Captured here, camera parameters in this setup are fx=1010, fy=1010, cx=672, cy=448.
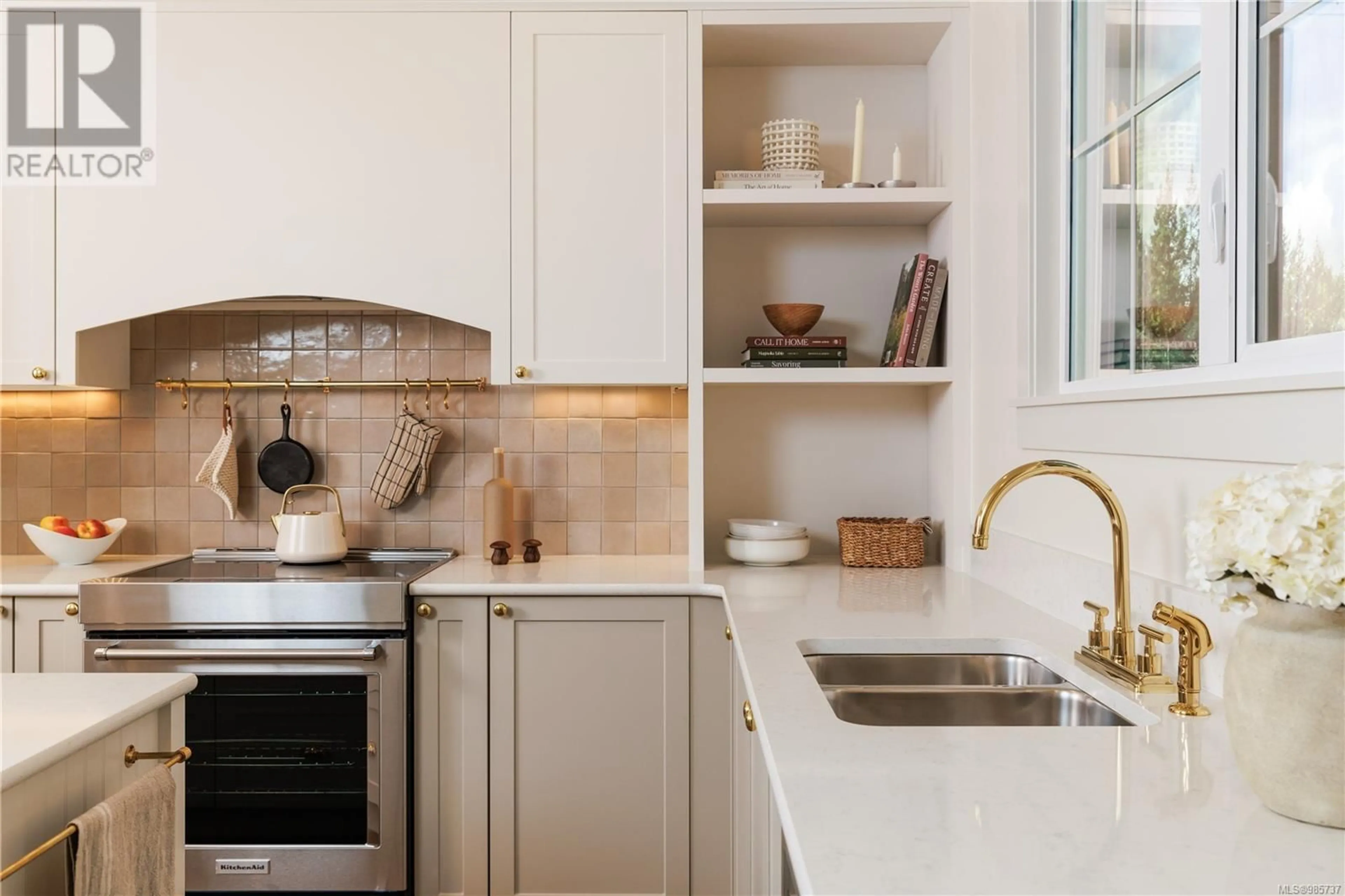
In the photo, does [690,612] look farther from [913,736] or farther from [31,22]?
[31,22]

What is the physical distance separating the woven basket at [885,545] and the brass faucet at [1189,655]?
1.35 metres

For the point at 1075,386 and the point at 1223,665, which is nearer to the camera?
the point at 1223,665

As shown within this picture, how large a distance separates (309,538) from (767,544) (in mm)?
1214

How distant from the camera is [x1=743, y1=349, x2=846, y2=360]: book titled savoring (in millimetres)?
2637

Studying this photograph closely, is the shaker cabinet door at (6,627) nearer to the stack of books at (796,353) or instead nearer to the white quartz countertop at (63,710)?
the white quartz countertop at (63,710)

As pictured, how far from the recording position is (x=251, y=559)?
9.43 ft

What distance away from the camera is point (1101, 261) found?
1948mm

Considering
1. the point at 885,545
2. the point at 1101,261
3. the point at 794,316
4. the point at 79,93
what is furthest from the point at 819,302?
the point at 79,93

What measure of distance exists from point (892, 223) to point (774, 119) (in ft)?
1.44

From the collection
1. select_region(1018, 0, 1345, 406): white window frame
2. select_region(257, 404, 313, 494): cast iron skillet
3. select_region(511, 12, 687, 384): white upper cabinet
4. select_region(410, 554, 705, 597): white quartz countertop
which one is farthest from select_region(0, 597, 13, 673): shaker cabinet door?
select_region(1018, 0, 1345, 406): white window frame

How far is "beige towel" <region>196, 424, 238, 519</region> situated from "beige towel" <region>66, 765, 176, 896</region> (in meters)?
1.57

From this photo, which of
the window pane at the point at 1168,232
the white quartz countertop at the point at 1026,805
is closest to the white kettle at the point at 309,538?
the white quartz countertop at the point at 1026,805

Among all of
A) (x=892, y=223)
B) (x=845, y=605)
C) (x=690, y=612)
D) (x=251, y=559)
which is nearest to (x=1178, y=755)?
(x=845, y=605)

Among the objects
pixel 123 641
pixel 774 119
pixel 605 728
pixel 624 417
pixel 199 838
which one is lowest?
pixel 199 838
